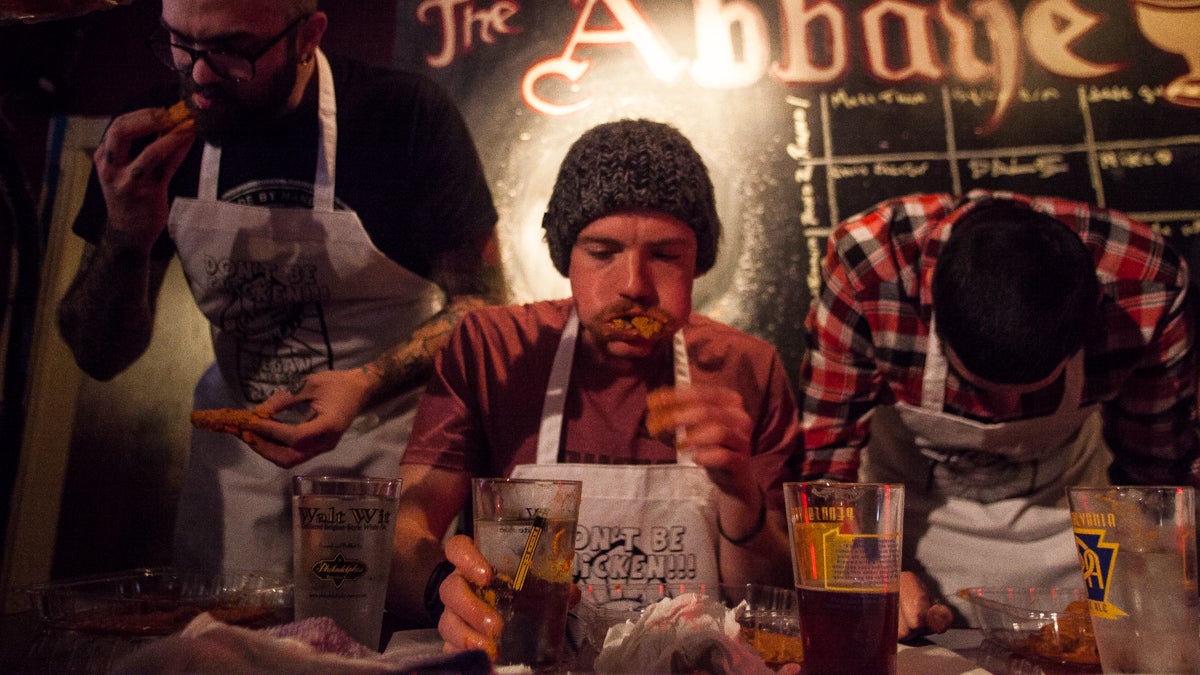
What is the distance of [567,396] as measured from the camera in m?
2.13

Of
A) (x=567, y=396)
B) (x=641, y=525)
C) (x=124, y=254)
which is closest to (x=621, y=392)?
(x=567, y=396)

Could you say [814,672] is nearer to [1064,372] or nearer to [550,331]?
[550,331]

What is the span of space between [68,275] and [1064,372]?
258 cm

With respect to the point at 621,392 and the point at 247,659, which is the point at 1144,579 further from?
the point at 621,392

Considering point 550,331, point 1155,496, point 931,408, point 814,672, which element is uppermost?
point 550,331

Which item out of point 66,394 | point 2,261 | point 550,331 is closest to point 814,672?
point 550,331

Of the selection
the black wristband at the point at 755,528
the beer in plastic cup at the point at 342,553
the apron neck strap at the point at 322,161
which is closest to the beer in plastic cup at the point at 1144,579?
the black wristband at the point at 755,528

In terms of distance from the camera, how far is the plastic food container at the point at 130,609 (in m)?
1.13

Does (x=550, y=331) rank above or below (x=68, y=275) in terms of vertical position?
below

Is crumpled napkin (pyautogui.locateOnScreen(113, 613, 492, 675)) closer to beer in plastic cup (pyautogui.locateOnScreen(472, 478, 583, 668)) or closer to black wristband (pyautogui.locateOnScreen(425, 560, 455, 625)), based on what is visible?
beer in plastic cup (pyautogui.locateOnScreen(472, 478, 583, 668))

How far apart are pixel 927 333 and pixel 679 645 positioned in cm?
147

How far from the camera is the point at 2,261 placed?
2.30 m

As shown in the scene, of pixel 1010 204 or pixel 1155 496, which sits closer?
pixel 1155 496

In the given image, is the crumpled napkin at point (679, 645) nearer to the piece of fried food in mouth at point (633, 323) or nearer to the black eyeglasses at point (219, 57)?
the piece of fried food in mouth at point (633, 323)
